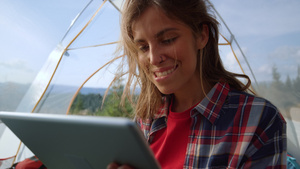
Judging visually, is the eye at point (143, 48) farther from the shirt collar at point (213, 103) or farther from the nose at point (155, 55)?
the shirt collar at point (213, 103)

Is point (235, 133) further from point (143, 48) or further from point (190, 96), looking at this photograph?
point (143, 48)

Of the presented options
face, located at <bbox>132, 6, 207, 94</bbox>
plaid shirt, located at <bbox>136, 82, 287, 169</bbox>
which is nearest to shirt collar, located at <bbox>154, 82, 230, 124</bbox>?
plaid shirt, located at <bbox>136, 82, 287, 169</bbox>

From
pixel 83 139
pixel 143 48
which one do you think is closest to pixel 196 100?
pixel 143 48

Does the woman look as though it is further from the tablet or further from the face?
the tablet

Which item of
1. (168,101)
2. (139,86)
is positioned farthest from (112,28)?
(168,101)

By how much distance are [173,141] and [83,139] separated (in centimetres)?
48

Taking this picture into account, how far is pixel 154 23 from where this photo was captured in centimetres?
80

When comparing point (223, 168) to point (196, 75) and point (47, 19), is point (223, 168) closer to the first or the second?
point (196, 75)

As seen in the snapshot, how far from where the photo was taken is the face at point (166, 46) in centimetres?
79

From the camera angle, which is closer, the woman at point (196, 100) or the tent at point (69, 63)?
the woman at point (196, 100)

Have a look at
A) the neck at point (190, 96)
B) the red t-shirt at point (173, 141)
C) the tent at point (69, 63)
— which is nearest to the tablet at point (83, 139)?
the red t-shirt at point (173, 141)

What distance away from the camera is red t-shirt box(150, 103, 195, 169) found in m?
0.84

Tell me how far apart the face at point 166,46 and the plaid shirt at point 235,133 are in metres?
0.14

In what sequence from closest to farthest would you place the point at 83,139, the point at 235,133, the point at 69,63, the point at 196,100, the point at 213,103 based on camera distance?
the point at 83,139, the point at 235,133, the point at 213,103, the point at 196,100, the point at 69,63
